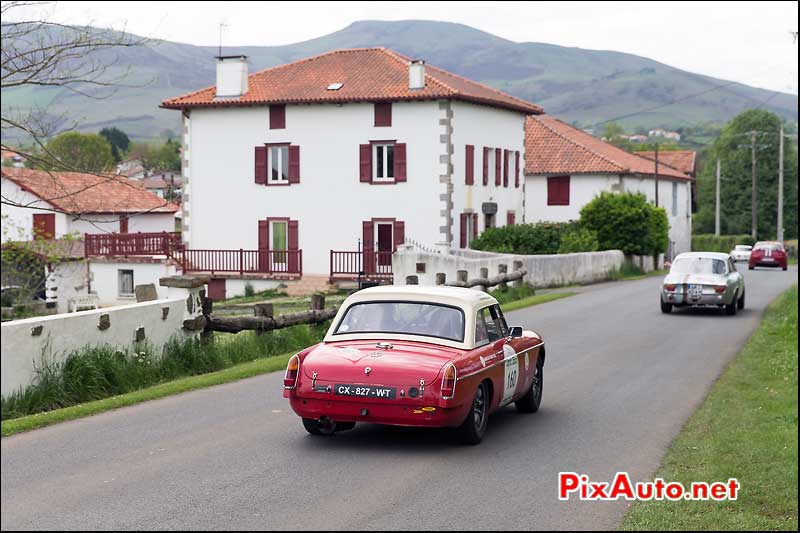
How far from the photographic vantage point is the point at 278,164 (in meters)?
50.5

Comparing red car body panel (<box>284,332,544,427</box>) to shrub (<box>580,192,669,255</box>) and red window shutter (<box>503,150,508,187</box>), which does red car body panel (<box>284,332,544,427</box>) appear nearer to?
shrub (<box>580,192,669,255</box>)

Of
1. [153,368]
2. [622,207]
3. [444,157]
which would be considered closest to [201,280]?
[153,368]

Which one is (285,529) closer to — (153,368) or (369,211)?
(153,368)

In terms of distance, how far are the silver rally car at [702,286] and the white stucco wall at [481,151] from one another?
19.8m

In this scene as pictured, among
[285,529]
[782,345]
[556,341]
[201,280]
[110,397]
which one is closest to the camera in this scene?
[285,529]

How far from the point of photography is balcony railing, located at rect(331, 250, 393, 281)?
155ft

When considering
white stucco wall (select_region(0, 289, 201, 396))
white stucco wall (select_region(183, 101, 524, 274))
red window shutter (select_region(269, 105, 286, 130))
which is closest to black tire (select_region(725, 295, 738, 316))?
white stucco wall (select_region(0, 289, 201, 396))

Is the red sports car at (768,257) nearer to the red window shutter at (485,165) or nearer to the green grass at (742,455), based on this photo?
the red window shutter at (485,165)

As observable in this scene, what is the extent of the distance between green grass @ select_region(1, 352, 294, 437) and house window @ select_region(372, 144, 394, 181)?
102ft

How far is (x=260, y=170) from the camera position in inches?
1986

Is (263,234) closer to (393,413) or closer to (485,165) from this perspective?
(485,165)

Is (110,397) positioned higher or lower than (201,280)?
lower

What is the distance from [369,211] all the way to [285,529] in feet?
136

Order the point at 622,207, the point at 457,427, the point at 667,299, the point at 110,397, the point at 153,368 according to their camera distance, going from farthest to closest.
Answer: the point at 622,207
the point at 667,299
the point at 153,368
the point at 110,397
the point at 457,427
